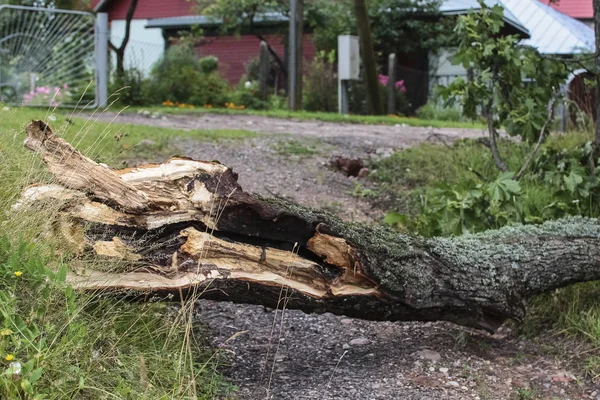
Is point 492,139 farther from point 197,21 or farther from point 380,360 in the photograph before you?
point 197,21

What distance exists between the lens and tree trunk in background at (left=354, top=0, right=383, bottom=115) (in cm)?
1794

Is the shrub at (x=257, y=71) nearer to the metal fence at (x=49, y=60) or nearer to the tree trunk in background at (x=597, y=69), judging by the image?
the metal fence at (x=49, y=60)

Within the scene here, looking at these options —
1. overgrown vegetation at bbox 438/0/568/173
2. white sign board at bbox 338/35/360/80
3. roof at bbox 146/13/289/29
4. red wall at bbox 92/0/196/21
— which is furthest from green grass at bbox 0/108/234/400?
red wall at bbox 92/0/196/21

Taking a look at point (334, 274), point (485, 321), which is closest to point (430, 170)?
point (485, 321)

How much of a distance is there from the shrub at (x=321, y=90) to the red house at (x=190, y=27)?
3.95 meters

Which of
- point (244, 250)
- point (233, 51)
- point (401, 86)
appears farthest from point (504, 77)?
point (233, 51)

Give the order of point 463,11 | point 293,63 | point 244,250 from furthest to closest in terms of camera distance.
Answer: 1. point 463,11
2. point 293,63
3. point 244,250

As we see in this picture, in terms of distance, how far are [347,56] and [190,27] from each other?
11.6 m

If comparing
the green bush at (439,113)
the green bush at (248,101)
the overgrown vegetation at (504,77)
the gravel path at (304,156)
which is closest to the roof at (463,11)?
the green bush at (439,113)

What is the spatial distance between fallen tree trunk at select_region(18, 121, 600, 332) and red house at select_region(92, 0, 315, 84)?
1962cm

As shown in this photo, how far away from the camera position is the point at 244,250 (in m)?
3.74

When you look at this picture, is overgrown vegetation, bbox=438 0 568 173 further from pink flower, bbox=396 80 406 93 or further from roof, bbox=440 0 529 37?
roof, bbox=440 0 529 37

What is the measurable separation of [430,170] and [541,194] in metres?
2.31

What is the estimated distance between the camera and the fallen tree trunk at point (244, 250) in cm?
352
